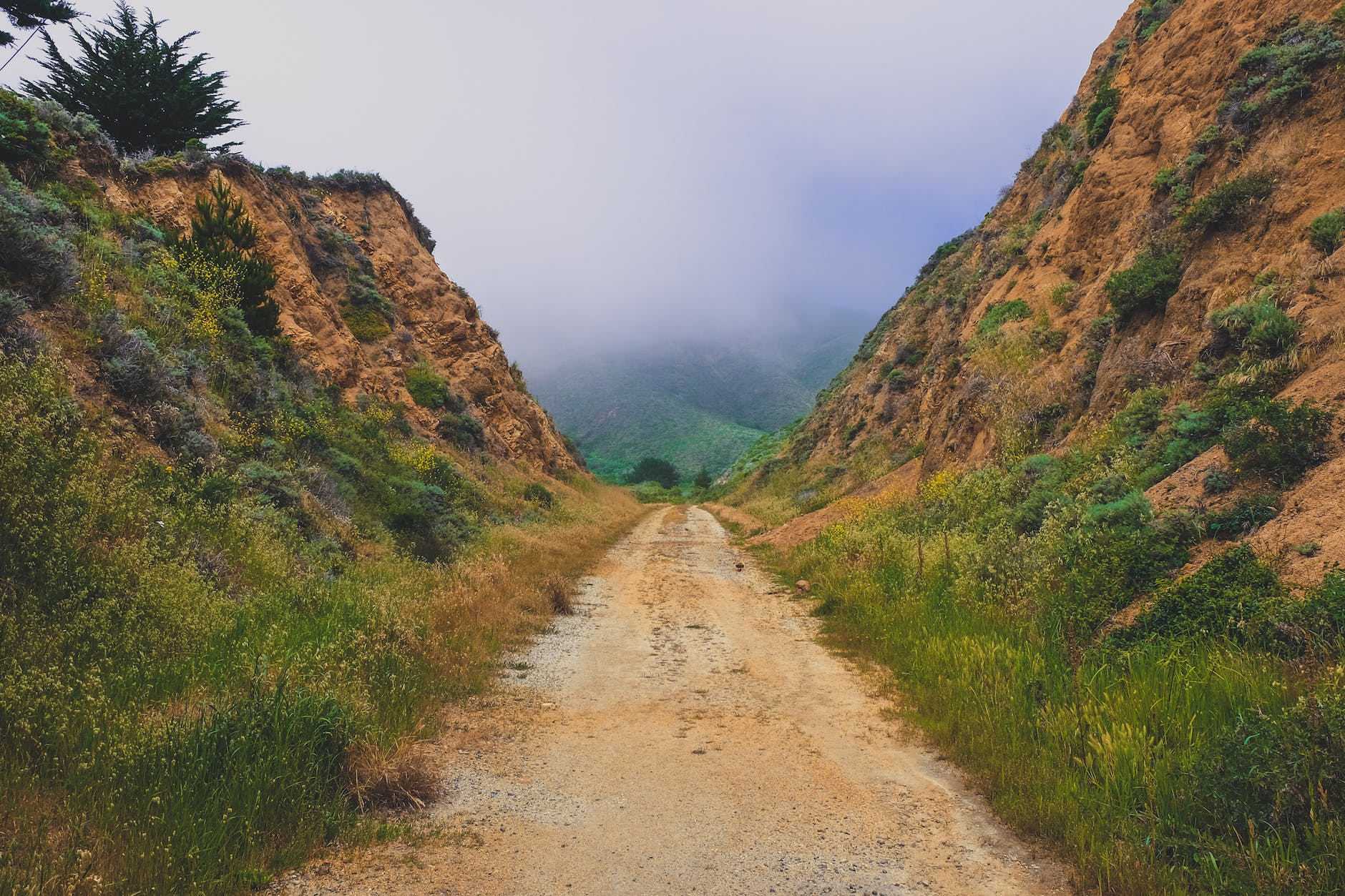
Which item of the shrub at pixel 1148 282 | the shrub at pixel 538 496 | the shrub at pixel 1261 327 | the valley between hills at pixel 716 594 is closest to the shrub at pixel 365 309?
the valley between hills at pixel 716 594

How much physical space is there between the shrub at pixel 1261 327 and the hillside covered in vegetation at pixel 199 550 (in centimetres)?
998

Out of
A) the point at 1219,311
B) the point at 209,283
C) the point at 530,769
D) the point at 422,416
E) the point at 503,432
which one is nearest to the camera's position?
the point at 530,769

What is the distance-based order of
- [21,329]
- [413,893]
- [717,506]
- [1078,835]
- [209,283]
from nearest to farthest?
[413,893] < [1078,835] < [21,329] < [209,283] < [717,506]

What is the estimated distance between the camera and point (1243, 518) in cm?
615

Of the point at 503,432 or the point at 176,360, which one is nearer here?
the point at 176,360

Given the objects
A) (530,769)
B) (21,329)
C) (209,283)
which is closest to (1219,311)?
(530,769)

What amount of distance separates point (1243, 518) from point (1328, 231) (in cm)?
535

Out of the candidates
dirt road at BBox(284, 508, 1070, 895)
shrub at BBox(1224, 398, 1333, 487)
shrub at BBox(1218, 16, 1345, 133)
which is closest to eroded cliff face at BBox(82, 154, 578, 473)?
dirt road at BBox(284, 508, 1070, 895)

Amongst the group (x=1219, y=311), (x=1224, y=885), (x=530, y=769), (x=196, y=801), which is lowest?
(x=530, y=769)

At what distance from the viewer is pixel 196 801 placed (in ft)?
11.4

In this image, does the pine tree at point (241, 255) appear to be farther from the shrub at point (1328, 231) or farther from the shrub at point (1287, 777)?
the shrub at point (1328, 231)

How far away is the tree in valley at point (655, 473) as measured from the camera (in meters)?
87.2

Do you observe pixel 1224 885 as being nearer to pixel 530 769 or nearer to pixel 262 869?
pixel 530 769

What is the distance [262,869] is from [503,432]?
29.2m
